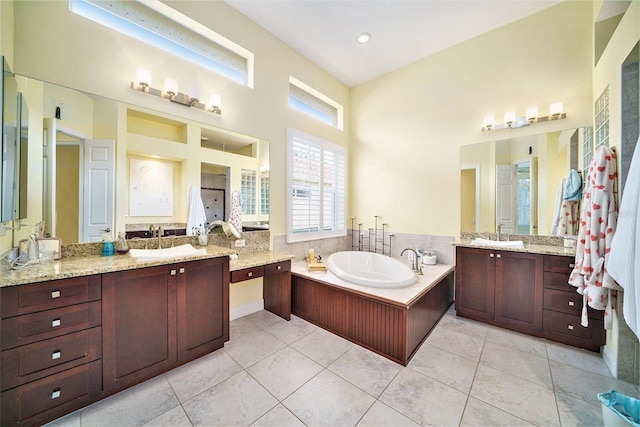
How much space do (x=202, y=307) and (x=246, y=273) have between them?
0.51 metres

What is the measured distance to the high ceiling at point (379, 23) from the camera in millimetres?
2725

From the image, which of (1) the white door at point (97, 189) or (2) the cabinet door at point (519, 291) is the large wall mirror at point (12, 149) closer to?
(1) the white door at point (97, 189)

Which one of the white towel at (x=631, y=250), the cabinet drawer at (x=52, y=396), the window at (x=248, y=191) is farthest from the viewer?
the window at (x=248, y=191)

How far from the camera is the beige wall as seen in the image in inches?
106

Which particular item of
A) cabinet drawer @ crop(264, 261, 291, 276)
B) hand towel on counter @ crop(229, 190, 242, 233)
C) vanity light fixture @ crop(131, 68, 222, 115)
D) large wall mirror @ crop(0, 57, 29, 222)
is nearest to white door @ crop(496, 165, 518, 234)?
cabinet drawer @ crop(264, 261, 291, 276)

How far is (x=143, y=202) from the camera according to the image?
7.27 feet

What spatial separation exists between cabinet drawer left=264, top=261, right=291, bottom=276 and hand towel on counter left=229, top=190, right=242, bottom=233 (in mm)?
644

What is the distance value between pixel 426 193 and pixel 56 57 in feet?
13.8

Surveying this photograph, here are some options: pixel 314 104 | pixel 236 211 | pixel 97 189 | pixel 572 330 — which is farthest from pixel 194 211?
pixel 572 330

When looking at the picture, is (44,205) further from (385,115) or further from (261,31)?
(385,115)

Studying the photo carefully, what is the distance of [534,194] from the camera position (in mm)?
2855

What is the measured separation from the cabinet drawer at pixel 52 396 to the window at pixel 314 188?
7.52ft

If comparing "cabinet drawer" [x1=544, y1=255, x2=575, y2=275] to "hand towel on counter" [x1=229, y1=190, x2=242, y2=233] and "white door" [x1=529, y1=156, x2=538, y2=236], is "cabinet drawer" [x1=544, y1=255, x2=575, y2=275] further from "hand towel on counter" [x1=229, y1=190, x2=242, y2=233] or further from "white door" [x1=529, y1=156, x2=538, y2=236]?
"hand towel on counter" [x1=229, y1=190, x2=242, y2=233]

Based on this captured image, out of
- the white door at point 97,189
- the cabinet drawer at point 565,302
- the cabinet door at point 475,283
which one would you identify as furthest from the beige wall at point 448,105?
the white door at point 97,189
